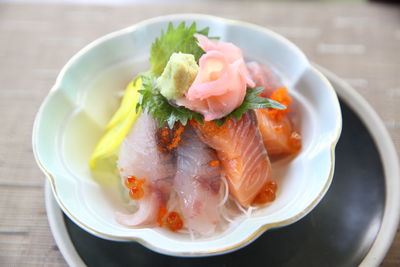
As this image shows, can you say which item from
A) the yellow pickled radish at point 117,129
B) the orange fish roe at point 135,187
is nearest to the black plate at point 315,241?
the orange fish roe at point 135,187

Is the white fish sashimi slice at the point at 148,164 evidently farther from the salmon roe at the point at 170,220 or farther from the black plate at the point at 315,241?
the black plate at the point at 315,241

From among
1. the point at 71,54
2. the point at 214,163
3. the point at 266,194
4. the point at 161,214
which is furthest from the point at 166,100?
the point at 71,54

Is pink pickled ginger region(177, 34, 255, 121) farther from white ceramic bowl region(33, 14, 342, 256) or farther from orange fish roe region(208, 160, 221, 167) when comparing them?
white ceramic bowl region(33, 14, 342, 256)

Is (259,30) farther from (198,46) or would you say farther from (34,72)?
(34,72)

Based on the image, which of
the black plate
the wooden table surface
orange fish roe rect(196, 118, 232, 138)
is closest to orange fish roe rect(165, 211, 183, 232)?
the black plate

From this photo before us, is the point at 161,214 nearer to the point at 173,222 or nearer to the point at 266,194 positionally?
the point at 173,222

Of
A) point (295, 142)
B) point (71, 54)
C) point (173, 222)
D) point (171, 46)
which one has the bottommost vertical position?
point (173, 222)
